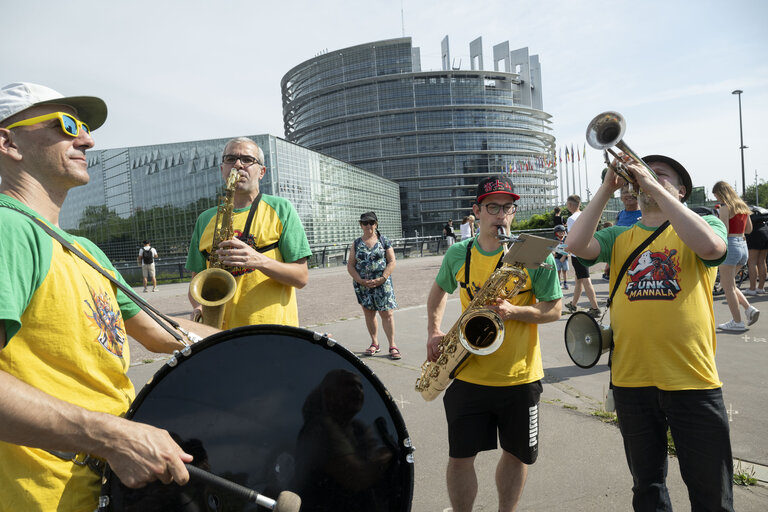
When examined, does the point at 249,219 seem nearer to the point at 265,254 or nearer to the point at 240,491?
the point at 265,254

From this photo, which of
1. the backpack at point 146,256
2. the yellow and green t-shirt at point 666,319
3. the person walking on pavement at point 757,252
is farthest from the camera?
the backpack at point 146,256

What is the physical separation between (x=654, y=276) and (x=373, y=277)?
15.0 feet

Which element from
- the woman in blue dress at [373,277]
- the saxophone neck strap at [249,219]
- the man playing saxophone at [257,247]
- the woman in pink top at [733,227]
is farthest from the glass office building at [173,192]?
the saxophone neck strap at [249,219]

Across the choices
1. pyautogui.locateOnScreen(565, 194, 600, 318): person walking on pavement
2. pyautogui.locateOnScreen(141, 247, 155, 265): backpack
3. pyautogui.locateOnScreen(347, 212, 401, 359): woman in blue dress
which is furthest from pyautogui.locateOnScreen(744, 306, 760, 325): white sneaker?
pyautogui.locateOnScreen(141, 247, 155, 265): backpack

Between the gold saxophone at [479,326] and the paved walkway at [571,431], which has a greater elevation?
the gold saxophone at [479,326]

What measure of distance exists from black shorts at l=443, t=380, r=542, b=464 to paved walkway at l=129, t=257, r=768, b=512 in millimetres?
552

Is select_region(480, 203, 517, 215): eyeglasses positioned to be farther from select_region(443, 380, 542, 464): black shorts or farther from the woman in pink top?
the woman in pink top

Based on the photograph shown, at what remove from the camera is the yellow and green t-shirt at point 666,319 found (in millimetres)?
2278

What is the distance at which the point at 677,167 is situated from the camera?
2633 millimetres

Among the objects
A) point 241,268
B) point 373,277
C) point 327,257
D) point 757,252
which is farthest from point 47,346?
point 327,257

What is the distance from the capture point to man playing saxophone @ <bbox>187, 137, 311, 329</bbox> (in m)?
3.00

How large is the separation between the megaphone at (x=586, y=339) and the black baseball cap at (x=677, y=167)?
93cm

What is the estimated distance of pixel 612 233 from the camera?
2.76 metres

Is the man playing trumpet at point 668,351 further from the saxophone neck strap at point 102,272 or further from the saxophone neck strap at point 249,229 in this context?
the saxophone neck strap at point 102,272
